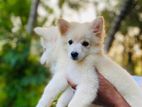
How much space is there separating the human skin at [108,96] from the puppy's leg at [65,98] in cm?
14

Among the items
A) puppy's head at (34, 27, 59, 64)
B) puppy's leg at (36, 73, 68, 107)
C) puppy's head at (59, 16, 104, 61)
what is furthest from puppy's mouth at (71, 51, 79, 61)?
puppy's head at (34, 27, 59, 64)

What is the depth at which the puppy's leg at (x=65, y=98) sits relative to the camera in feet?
7.86

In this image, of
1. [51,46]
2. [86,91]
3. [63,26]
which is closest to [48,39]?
[51,46]

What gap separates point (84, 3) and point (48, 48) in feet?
20.2

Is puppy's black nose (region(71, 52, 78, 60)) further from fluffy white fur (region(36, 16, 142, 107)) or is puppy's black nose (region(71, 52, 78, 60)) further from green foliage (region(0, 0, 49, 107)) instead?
green foliage (region(0, 0, 49, 107))

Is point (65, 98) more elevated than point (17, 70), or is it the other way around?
point (65, 98)

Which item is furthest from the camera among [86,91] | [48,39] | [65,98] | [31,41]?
[31,41]

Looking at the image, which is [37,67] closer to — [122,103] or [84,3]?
[84,3]

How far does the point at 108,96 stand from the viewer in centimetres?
245

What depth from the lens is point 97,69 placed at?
2.31 metres

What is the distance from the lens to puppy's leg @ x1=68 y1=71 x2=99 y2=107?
85.7 inches

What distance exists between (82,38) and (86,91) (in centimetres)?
24

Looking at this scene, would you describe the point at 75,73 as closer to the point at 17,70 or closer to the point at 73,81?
the point at 73,81

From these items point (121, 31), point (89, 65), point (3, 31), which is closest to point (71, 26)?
point (89, 65)
